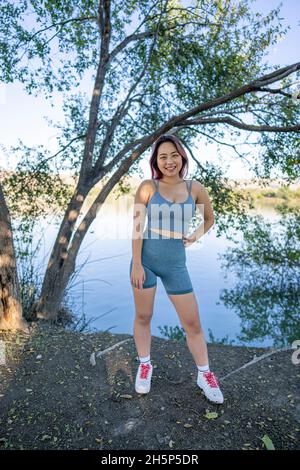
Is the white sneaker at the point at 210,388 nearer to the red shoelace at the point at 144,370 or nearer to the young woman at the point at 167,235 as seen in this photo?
the young woman at the point at 167,235

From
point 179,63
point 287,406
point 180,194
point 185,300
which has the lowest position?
point 287,406

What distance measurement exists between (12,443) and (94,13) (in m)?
5.66

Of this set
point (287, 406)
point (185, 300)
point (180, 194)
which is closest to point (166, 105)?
point (180, 194)

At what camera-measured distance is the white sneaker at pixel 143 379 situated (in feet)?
7.90

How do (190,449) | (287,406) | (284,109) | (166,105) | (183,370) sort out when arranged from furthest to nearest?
1. (166,105)
2. (284,109)
3. (183,370)
4. (287,406)
5. (190,449)

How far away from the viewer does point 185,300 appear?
2.23 meters

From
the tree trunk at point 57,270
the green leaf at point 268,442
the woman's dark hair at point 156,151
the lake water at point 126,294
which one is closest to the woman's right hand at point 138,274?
the woman's dark hair at point 156,151

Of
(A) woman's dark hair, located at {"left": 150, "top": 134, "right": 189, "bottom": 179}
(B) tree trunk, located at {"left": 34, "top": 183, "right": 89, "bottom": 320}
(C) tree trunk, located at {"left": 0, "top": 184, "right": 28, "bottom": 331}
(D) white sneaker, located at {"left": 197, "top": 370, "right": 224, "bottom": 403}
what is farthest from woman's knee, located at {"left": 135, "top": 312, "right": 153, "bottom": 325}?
(B) tree trunk, located at {"left": 34, "top": 183, "right": 89, "bottom": 320}

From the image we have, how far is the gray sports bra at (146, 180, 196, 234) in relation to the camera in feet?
→ 7.09

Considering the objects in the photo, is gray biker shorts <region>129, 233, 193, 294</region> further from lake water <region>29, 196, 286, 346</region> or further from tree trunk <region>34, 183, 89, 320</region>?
lake water <region>29, 196, 286, 346</region>

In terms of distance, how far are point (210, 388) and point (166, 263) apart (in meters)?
0.92

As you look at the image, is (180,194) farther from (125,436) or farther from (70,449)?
(70,449)

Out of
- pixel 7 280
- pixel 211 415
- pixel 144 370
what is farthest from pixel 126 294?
pixel 211 415

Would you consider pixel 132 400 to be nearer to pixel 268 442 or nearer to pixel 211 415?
pixel 211 415
